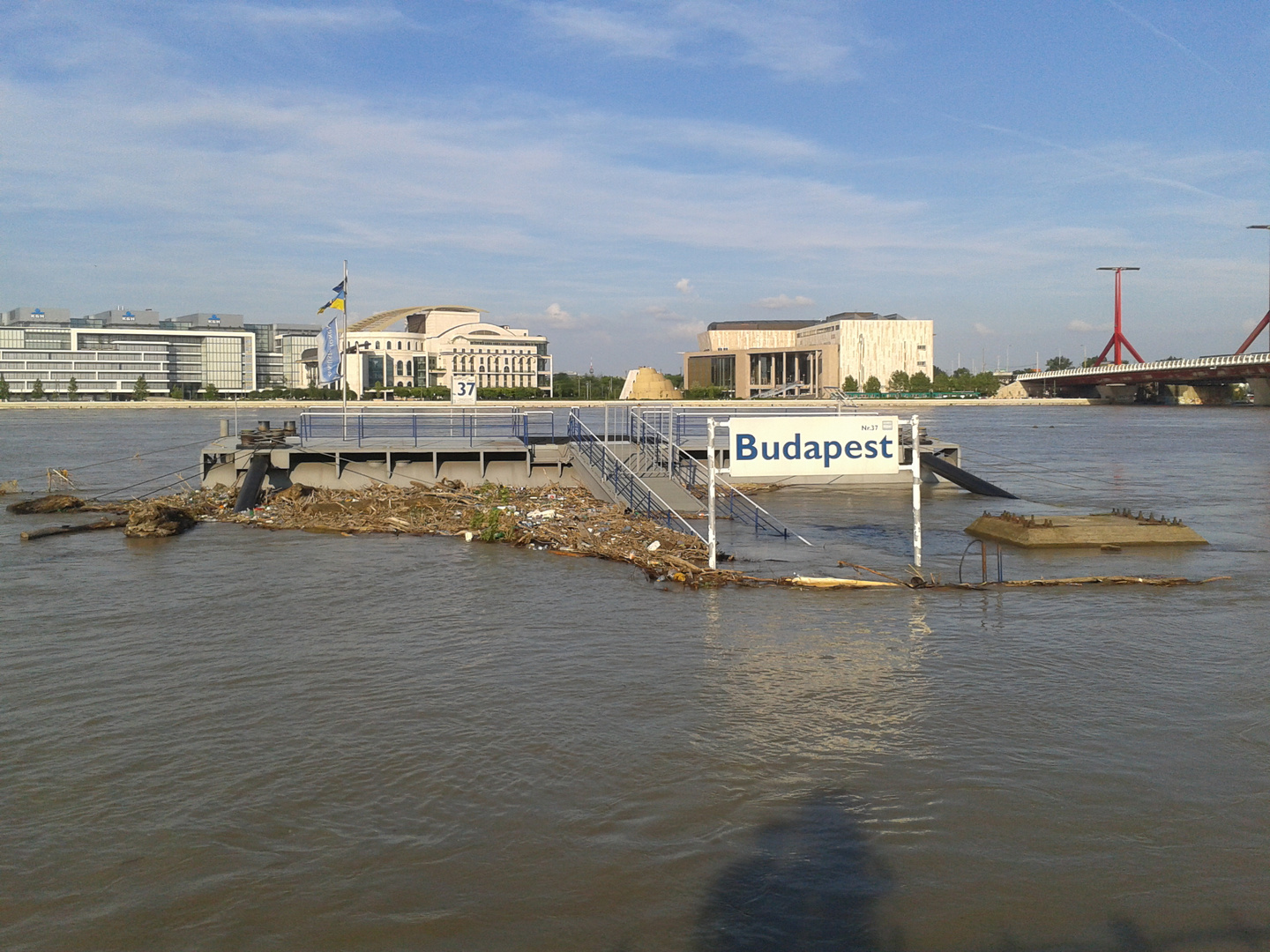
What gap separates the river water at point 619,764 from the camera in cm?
667

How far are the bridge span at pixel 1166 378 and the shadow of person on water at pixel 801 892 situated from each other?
13383 centimetres

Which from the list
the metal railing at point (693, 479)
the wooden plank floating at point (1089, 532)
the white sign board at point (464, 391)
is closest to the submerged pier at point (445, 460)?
the metal railing at point (693, 479)

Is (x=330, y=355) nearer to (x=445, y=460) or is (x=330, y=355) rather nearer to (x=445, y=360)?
(x=445, y=460)

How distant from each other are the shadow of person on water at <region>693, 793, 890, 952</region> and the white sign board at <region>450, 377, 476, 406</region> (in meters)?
26.9

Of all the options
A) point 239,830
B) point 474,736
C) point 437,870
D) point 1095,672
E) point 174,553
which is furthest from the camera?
point 174,553

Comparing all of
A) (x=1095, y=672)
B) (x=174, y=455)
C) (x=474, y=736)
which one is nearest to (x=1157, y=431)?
(x=174, y=455)

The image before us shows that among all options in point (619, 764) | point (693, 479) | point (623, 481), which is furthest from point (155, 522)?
point (619, 764)

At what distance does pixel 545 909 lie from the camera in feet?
22.0

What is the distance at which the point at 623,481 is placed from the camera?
2517 centimetres

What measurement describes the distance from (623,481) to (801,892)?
1854 centimetres

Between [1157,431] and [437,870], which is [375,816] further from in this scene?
[1157,431]

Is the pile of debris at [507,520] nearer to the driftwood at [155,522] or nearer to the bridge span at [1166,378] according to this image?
the driftwood at [155,522]

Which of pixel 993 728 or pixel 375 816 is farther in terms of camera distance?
pixel 993 728

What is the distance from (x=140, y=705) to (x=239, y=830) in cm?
368
